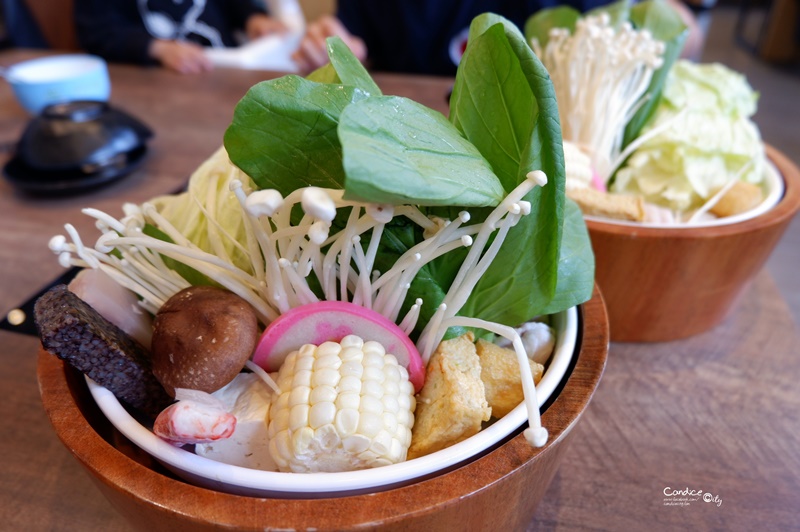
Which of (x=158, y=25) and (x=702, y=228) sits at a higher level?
(x=702, y=228)

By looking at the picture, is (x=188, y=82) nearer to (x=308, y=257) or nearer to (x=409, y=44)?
(x=409, y=44)

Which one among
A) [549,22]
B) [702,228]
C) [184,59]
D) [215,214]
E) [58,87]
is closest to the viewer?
[215,214]

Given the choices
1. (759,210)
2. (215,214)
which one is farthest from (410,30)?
(215,214)

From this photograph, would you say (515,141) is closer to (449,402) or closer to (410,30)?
(449,402)

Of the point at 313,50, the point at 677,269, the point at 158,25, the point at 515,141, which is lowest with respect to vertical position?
the point at 158,25

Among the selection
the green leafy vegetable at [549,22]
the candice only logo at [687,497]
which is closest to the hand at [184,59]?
the green leafy vegetable at [549,22]

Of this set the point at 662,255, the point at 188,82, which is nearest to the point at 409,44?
the point at 188,82

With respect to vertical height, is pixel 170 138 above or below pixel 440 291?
below
